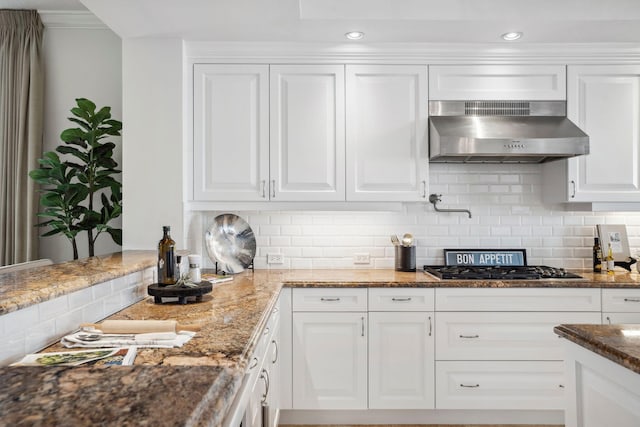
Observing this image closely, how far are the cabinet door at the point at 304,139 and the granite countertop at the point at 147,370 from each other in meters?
0.89

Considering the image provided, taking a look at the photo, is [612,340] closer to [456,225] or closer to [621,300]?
[621,300]

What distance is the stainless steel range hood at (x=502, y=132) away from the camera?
9.12 ft

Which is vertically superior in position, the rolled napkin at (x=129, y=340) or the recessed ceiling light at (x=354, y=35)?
the recessed ceiling light at (x=354, y=35)

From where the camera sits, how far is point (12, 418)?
0.79m

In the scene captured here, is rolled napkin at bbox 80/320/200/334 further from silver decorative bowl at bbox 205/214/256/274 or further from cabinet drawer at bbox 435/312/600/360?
cabinet drawer at bbox 435/312/600/360

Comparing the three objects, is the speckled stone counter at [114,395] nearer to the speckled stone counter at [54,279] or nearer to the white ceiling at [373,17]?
the speckled stone counter at [54,279]

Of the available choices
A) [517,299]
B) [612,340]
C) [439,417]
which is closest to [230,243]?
[439,417]

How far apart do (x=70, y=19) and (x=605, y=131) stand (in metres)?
3.88

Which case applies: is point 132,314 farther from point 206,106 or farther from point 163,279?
point 206,106

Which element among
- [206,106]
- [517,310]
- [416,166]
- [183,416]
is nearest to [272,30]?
[206,106]

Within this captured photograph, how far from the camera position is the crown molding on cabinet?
117 inches

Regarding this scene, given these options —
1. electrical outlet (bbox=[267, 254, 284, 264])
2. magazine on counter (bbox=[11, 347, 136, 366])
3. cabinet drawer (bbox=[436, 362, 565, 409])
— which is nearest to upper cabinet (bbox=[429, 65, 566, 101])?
electrical outlet (bbox=[267, 254, 284, 264])

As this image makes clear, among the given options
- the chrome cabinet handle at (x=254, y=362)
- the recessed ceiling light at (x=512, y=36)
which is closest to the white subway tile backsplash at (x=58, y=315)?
the chrome cabinet handle at (x=254, y=362)

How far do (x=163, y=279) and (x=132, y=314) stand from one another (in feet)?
0.93
